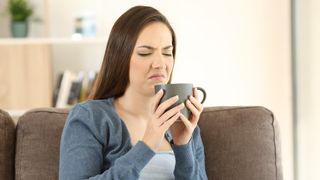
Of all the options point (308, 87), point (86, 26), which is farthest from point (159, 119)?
point (86, 26)

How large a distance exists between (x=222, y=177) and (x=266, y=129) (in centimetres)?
21

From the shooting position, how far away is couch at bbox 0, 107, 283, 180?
1.45 meters

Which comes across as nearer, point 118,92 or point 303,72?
point 118,92

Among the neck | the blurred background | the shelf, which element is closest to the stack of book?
the blurred background

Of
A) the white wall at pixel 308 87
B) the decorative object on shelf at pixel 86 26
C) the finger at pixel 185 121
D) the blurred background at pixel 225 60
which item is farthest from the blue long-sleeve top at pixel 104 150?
the decorative object on shelf at pixel 86 26

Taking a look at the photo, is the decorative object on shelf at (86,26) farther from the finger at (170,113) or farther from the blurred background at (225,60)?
the finger at (170,113)

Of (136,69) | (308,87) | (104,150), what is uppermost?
(136,69)

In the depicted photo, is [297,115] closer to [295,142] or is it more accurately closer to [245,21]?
[295,142]

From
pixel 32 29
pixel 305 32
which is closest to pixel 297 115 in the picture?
pixel 305 32

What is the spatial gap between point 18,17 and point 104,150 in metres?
1.77

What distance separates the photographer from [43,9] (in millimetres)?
2980

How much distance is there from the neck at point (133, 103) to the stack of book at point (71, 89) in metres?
1.46

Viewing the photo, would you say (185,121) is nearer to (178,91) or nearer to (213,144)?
(178,91)

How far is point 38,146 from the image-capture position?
1461mm
